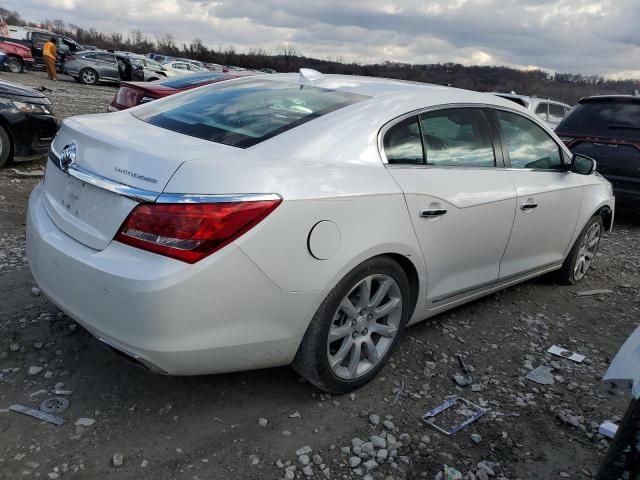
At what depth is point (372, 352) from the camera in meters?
2.95

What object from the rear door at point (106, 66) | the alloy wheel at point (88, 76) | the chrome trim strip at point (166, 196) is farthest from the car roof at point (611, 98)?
the alloy wheel at point (88, 76)

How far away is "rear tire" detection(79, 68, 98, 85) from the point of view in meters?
25.1

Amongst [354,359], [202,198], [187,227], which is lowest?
[354,359]

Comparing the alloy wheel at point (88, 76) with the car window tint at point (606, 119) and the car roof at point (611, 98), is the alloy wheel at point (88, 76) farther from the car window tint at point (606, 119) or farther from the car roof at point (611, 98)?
the car roof at point (611, 98)

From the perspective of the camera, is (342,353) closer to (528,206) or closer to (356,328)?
(356,328)

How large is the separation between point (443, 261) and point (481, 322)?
103cm

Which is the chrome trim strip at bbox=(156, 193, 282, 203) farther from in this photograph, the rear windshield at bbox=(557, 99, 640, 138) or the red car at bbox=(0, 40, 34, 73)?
the red car at bbox=(0, 40, 34, 73)

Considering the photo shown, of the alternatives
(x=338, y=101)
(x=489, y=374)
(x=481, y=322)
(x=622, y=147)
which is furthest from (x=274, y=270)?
(x=622, y=147)

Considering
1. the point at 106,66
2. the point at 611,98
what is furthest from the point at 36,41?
the point at 611,98

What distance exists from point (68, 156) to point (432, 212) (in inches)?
71.6

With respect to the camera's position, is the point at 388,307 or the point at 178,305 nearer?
the point at 178,305

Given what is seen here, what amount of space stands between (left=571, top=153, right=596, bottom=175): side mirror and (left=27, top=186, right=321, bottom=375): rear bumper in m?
2.75

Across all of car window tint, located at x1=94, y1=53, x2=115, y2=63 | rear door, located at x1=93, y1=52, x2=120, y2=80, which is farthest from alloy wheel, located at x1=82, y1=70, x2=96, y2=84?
car window tint, located at x1=94, y1=53, x2=115, y2=63

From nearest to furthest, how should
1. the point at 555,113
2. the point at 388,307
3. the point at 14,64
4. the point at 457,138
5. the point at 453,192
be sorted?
the point at 388,307, the point at 453,192, the point at 457,138, the point at 555,113, the point at 14,64
